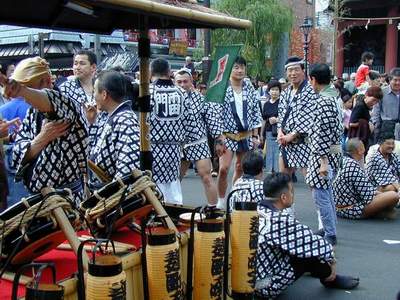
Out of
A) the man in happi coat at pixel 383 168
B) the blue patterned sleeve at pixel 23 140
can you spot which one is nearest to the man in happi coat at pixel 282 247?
the blue patterned sleeve at pixel 23 140

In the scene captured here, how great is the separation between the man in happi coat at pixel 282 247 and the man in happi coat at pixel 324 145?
100cm

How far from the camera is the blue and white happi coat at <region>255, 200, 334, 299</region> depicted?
382 centimetres

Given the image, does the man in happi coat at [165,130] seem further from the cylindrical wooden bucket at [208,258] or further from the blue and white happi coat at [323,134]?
the cylindrical wooden bucket at [208,258]

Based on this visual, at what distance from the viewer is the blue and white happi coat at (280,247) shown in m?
3.82

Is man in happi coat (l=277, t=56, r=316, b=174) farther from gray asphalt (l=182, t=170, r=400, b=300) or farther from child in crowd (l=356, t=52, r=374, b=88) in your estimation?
child in crowd (l=356, t=52, r=374, b=88)

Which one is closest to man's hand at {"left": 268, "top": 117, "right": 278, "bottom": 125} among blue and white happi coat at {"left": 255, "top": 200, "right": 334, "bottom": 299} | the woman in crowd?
the woman in crowd

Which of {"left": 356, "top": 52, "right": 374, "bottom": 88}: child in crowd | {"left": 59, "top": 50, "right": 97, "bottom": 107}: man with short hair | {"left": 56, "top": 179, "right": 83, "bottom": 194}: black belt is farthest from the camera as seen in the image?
{"left": 356, "top": 52, "right": 374, "bottom": 88}: child in crowd

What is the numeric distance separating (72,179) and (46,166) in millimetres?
181

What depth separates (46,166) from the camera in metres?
3.21

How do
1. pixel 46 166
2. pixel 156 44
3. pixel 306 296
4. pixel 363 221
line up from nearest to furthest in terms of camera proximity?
pixel 46 166, pixel 306 296, pixel 363 221, pixel 156 44

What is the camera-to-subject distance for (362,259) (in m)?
5.11

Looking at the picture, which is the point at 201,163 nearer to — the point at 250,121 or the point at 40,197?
the point at 250,121

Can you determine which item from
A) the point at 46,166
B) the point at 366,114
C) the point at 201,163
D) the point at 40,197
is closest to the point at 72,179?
the point at 46,166

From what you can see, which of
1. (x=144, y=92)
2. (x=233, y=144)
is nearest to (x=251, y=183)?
(x=144, y=92)
